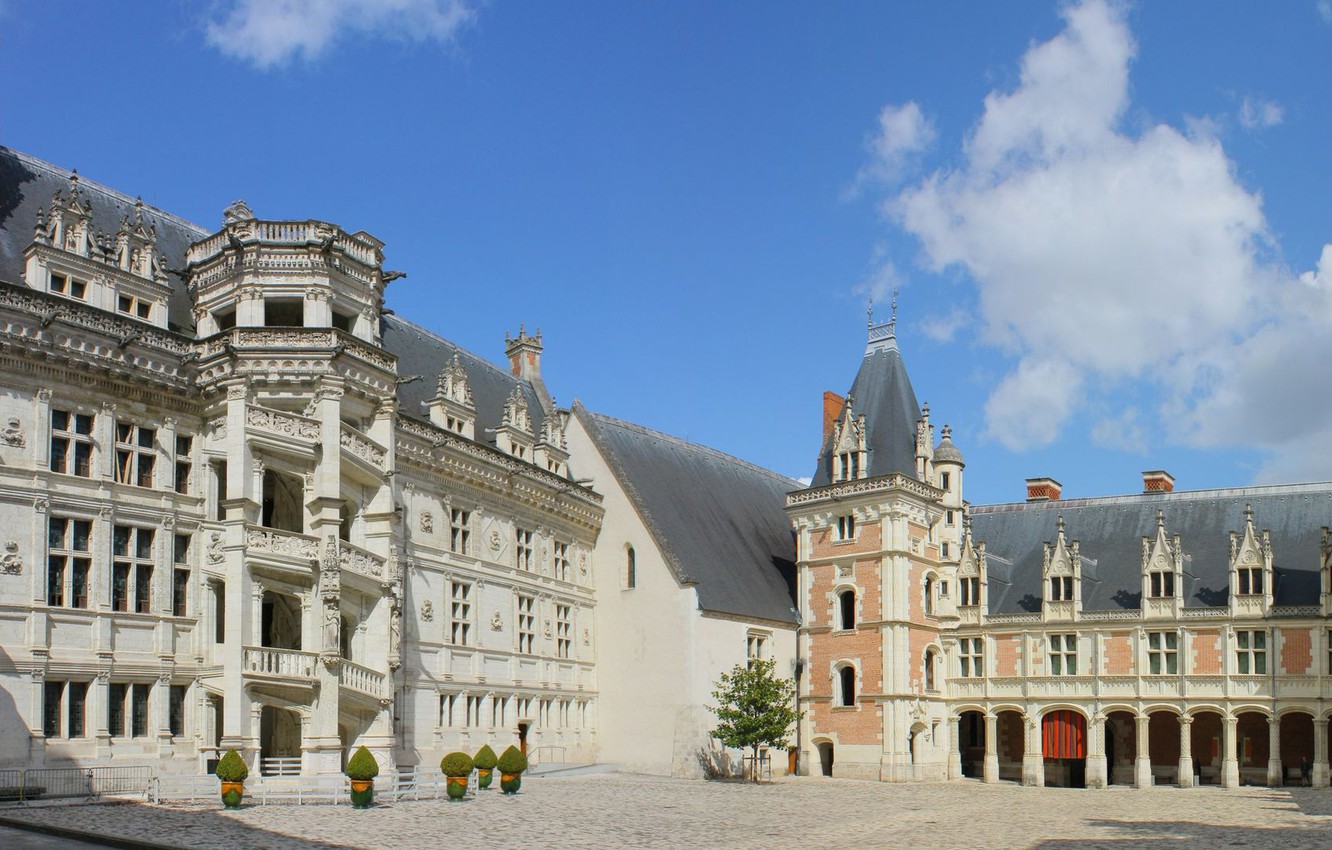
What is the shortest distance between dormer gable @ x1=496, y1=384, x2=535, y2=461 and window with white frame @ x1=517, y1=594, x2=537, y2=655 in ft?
14.6

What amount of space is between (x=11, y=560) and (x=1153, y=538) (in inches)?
1438

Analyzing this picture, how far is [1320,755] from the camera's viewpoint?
41.4 m

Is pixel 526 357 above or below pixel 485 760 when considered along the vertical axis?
above

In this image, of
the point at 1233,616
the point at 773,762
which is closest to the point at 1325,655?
the point at 1233,616

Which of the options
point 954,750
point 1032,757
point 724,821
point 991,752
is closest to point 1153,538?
point 1032,757

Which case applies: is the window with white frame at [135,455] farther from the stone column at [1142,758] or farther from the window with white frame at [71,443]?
the stone column at [1142,758]

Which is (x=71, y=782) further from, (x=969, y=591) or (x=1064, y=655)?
(x=1064, y=655)

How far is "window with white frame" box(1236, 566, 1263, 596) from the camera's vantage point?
43625mm

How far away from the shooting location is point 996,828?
25719 mm

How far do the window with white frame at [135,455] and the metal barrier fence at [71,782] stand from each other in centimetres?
613

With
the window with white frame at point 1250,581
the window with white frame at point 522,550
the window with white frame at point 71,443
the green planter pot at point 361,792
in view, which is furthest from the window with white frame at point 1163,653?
the window with white frame at point 71,443

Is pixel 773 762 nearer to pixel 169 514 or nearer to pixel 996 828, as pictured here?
pixel 996 828

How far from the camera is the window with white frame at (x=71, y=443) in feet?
90.0

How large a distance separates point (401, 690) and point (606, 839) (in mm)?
14269
